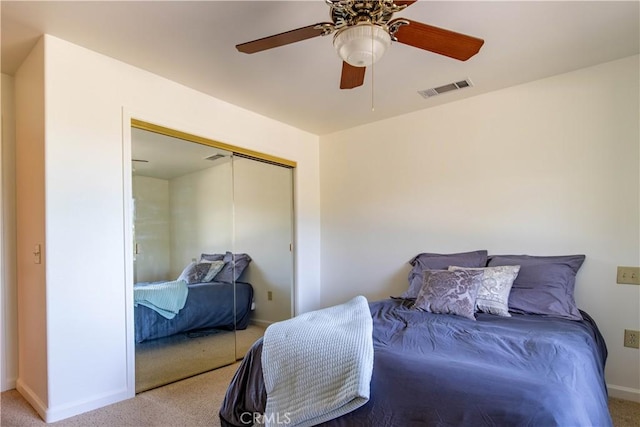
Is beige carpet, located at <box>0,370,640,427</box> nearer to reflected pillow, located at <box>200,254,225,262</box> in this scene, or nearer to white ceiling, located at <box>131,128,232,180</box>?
reflected pillow, located at <box>200,254,225,262</box>

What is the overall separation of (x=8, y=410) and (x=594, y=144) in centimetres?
432

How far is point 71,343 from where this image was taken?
2.21m

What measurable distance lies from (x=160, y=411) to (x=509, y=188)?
3.01 m

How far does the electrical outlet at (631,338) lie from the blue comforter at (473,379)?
2.57 feet

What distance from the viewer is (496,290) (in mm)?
2410

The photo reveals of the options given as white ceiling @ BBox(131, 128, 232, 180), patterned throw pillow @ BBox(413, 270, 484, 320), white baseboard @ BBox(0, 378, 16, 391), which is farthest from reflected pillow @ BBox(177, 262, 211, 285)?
patterned throw pillow @ BBox(413, 270, 484, 320)

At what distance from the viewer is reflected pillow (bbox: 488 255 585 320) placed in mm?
2299

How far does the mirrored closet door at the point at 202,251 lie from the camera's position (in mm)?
2711

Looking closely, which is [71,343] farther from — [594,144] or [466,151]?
[594,144]

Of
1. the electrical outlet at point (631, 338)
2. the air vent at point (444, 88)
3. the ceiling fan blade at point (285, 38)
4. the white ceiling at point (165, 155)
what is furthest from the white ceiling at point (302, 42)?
the electrical outlet at point (631, 338)

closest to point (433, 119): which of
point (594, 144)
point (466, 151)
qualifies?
point (466, 151)

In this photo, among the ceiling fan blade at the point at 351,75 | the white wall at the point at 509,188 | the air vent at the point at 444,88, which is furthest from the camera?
the air vent at the point at 444,88

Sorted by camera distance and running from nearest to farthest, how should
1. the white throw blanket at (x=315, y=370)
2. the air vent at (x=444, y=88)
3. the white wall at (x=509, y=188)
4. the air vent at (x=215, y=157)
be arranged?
the white throw blanket at (x=315, y=370)
the white wall at (x=509, y=188)
the air vent at (x=444, y=88)
the air vent at (x=215, y=157)

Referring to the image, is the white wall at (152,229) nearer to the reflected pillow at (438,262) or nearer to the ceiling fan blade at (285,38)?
the ceiling fan blade at (285,38)
